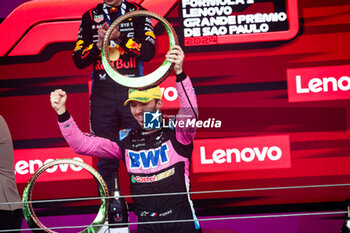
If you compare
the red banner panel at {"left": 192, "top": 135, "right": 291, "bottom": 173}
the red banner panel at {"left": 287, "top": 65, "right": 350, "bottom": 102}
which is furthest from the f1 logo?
the red banner panel at {"left": 287, "top": 65, "right": 350, "bottom": 102}

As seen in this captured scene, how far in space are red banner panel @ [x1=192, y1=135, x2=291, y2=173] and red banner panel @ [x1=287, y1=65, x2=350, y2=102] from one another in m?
0.26

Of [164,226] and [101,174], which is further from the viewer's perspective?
[101,174]

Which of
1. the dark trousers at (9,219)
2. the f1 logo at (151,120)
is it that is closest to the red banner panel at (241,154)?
the f1 logo at (151,120)

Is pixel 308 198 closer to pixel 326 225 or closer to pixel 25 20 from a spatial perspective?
pixel 326 225

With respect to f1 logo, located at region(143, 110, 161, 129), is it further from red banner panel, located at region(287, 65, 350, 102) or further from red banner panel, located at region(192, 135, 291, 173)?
red banner panel, located at region(287, 65, 350, 102)

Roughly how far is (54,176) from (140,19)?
1.03 m

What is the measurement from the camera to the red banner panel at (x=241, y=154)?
2342 millimetres

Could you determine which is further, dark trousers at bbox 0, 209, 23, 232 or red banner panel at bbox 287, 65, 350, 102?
red banner panel at bbox 287, 65, 350, 102

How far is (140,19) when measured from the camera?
→ 2.33 metres

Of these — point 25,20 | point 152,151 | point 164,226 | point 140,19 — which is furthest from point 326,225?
point 25,20

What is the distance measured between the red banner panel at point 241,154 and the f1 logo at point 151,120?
26 cm

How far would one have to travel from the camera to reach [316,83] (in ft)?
7.67

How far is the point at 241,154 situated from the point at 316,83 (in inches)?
23.2

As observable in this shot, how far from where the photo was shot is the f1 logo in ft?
7.50
